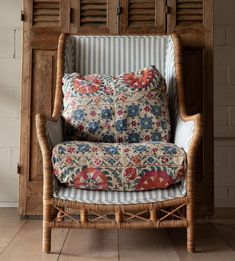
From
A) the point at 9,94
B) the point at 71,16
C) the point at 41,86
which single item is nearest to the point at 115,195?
the point at 41,86

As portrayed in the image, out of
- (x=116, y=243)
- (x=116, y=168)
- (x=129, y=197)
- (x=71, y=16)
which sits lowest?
(x=116, y=243)

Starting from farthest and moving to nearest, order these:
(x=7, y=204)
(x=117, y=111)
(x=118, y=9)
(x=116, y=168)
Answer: (x=7, y=204) < (x=118, y=9) < (x=117, y=111) < (x=116, y=168)

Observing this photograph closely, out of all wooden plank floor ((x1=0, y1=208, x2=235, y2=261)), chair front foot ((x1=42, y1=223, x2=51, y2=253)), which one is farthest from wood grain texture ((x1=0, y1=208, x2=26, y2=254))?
chair front foot ((x1=42, y1=223, x2=51, y2=253))

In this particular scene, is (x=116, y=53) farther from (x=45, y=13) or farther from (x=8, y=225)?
(x=8, y=225)

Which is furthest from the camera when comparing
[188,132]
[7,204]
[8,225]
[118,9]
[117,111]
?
[7,204]

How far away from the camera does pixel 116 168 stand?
4.41 feet

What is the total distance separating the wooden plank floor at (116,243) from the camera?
1377 millimetres

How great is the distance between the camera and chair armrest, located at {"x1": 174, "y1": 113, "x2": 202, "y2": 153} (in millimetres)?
1376

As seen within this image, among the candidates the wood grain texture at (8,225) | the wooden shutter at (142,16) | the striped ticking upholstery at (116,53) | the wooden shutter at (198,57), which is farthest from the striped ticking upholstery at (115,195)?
the wooden shutter at (142,16)

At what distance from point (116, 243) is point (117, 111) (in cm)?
58

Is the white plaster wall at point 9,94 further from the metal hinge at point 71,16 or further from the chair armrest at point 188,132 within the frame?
the chair armrest at point 188,132

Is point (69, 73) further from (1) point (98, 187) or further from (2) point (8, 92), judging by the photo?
(1) point (98, 187)

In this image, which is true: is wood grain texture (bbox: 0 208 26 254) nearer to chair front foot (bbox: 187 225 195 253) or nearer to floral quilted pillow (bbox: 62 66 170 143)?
floral quilted pillow (bbox: 62 66 170 143)

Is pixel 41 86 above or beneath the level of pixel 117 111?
above
